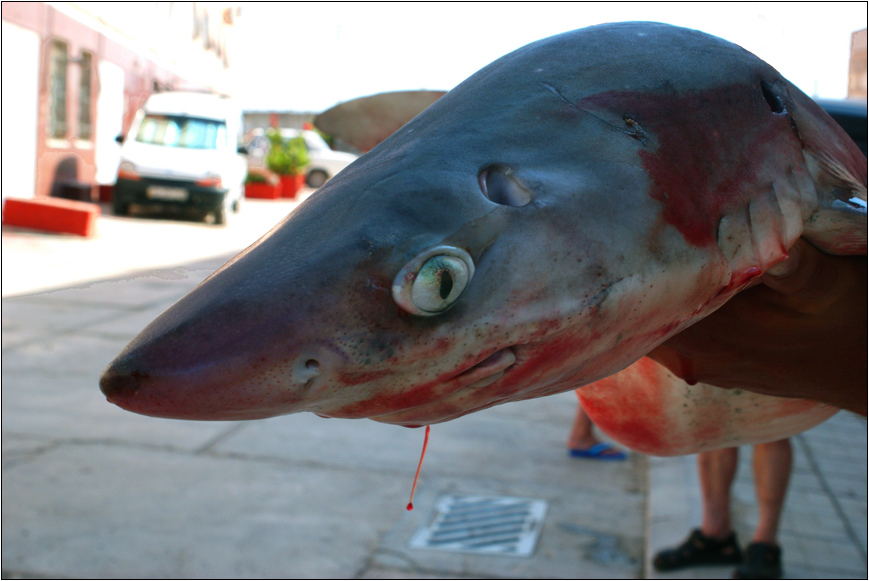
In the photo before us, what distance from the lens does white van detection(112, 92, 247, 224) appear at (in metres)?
13.6

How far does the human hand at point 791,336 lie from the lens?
1083 millimetres

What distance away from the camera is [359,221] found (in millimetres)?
761

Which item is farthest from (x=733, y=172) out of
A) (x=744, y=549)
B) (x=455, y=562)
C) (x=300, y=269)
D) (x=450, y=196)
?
(x=744, y=549)

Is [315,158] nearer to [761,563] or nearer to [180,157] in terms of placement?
[180,157]

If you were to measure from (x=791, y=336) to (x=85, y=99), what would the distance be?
52.3ft

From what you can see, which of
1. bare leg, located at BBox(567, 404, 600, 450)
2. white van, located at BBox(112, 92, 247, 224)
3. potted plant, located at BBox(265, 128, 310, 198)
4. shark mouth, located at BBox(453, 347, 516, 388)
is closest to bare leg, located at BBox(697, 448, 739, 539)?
bare leg, located at BBox(567, 404, 600, 450)

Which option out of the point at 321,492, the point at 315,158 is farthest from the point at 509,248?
the point at 315,158

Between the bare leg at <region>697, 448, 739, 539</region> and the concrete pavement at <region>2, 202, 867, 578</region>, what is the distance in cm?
19

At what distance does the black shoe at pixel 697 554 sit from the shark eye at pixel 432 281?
10.7 ft

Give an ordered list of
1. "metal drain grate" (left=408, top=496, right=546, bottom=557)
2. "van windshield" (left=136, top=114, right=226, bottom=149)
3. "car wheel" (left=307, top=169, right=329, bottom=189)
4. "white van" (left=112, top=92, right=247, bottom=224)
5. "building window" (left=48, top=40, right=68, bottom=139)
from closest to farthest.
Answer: "metal drain grate" (left=408, top=496, right=546, bottom=557) → "building window" (left=48, top=40, right=68, bottom=139) → "white van" (left=112, top=92, right=247, bottom=224) → "van windshield" (left=136, top=114, right=226, bottom=149) → "car wheel" (left=307, top=169, right=329, bottom=189)

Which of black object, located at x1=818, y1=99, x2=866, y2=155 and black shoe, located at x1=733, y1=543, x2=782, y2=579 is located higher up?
black object, located at x1=818, y1=99, x2=866, y2=155

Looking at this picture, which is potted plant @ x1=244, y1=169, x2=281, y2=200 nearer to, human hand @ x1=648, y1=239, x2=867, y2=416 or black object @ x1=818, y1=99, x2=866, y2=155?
black object @ x1=818, y1=99, x2=866, y2=155

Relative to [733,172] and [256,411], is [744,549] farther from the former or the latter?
[256,411]

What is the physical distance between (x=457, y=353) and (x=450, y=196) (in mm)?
147
